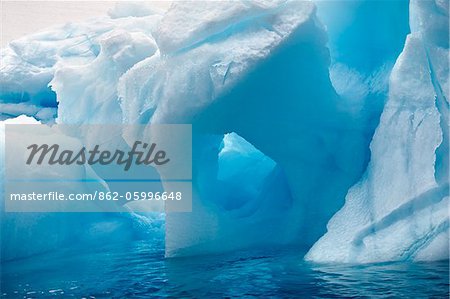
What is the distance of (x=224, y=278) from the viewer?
4570 mm

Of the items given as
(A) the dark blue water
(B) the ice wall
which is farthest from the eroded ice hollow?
(A) the dark blue water

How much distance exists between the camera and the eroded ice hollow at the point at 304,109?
5.11 metres

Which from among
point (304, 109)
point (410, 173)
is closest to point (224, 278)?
point (410, 173)

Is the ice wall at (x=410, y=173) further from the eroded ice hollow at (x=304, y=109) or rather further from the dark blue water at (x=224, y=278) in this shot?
the dark blue water at (x=224, y=278)

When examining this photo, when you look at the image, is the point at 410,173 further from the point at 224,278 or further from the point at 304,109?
the point at 224,278

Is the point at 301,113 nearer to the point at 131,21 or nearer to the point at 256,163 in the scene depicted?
the point at 256,163

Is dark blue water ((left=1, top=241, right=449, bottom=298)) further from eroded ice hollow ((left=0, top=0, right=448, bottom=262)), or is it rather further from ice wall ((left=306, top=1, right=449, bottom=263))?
eroded ice hollow ((left=0, top=0, right=448, bottom=262))

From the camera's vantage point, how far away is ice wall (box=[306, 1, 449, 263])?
15.8ft

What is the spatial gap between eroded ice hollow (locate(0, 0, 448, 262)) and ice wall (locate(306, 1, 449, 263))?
0.01m

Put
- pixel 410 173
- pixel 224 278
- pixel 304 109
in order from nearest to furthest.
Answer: pixel 224 278, pixel 410 173, pixel 304 109

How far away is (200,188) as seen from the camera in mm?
6625

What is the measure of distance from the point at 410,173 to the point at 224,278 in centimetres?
223

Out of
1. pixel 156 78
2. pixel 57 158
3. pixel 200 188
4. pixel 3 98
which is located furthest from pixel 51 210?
pixel 3 98

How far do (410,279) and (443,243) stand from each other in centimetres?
91
